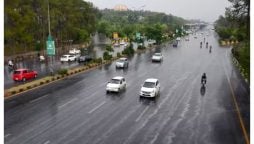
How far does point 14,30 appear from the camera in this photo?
195 ft

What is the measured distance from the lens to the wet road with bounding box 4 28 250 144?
21.5 m

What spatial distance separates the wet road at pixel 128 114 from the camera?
2152 cm

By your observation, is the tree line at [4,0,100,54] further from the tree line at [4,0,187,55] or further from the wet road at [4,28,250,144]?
the wet road at [4,28,250,144]

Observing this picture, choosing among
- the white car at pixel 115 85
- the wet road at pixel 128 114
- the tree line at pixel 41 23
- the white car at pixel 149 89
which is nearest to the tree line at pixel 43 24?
the tree line at pixel 41 23

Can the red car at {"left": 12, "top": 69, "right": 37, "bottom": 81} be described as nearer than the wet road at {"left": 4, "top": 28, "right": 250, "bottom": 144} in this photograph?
No

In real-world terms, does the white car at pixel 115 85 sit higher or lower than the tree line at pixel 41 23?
lower

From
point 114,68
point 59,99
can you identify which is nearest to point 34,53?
point 114,68

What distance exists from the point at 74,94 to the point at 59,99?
2.61m

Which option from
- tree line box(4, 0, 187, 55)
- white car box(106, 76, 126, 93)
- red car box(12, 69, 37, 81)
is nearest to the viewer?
white car box(106, 76, 126, 93)

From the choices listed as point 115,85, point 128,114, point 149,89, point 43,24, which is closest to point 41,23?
point 43,24

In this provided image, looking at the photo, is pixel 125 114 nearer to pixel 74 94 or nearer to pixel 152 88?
pixel 152 88

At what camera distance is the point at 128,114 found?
88.2 feet

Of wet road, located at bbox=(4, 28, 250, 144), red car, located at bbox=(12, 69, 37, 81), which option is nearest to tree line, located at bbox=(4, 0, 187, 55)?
red car, located at bbox=(12, 69, 37, 81)

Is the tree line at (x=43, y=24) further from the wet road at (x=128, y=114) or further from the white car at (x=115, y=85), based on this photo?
the white car at (x=115, y=85)
